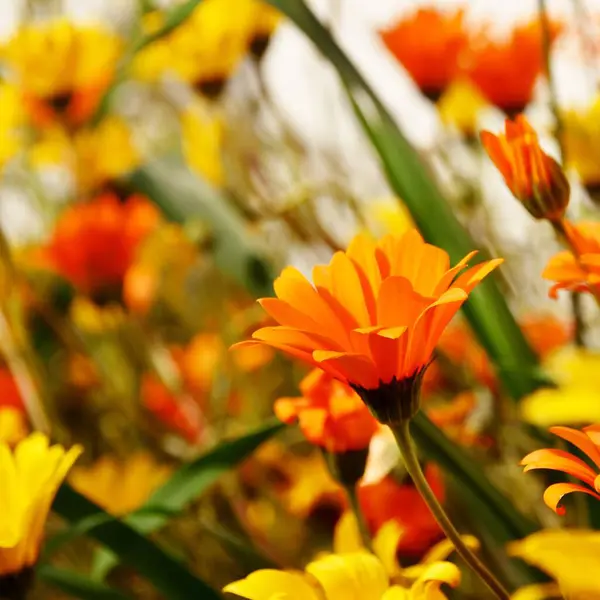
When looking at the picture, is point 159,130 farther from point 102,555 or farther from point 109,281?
point 102,555

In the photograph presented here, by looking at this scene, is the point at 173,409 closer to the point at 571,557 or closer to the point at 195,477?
the point at 195,477

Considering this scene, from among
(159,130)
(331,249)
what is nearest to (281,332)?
(331,249)

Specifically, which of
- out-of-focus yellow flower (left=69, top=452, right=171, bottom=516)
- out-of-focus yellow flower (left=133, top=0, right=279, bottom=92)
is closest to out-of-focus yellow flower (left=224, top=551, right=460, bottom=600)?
out-of-focus yellow flower (left=69, top=452, right=171, bottom=516)

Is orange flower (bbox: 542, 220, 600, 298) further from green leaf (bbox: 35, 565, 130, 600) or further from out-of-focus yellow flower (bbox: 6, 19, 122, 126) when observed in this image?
out-of-focus yellow flower (bbox: 6, 19, 122, 126)

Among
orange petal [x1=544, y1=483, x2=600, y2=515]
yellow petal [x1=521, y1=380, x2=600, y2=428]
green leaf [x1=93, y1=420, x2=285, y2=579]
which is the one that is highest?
yellow petal [x1=521, y1=380, x2=600, y2=428]

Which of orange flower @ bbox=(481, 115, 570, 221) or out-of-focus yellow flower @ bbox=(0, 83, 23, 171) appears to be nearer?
orange flower @ bbox=(481, 115, 570, 221)

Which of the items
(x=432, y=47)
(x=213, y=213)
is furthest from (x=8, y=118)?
(x=432, y=47)

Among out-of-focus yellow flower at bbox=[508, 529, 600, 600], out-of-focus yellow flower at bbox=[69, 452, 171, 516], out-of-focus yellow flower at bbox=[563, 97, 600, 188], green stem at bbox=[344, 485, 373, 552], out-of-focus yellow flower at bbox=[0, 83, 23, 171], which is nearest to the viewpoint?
out-of-focus yellow flower at bbox=[508, 529, 600, 600]

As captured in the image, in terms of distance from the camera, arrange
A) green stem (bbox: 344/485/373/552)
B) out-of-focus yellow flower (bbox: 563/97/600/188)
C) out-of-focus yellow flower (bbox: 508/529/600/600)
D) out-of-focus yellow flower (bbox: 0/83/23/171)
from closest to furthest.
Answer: out-of-focus yellow flower (bbox: 508/529/600/600) < green stem (bbox: 344/485/373/552) < out-of-focus yellow flower (bbox: 563/97/600/188) < out-of-focus yellow flower (bbox: 0/83/23/171)
